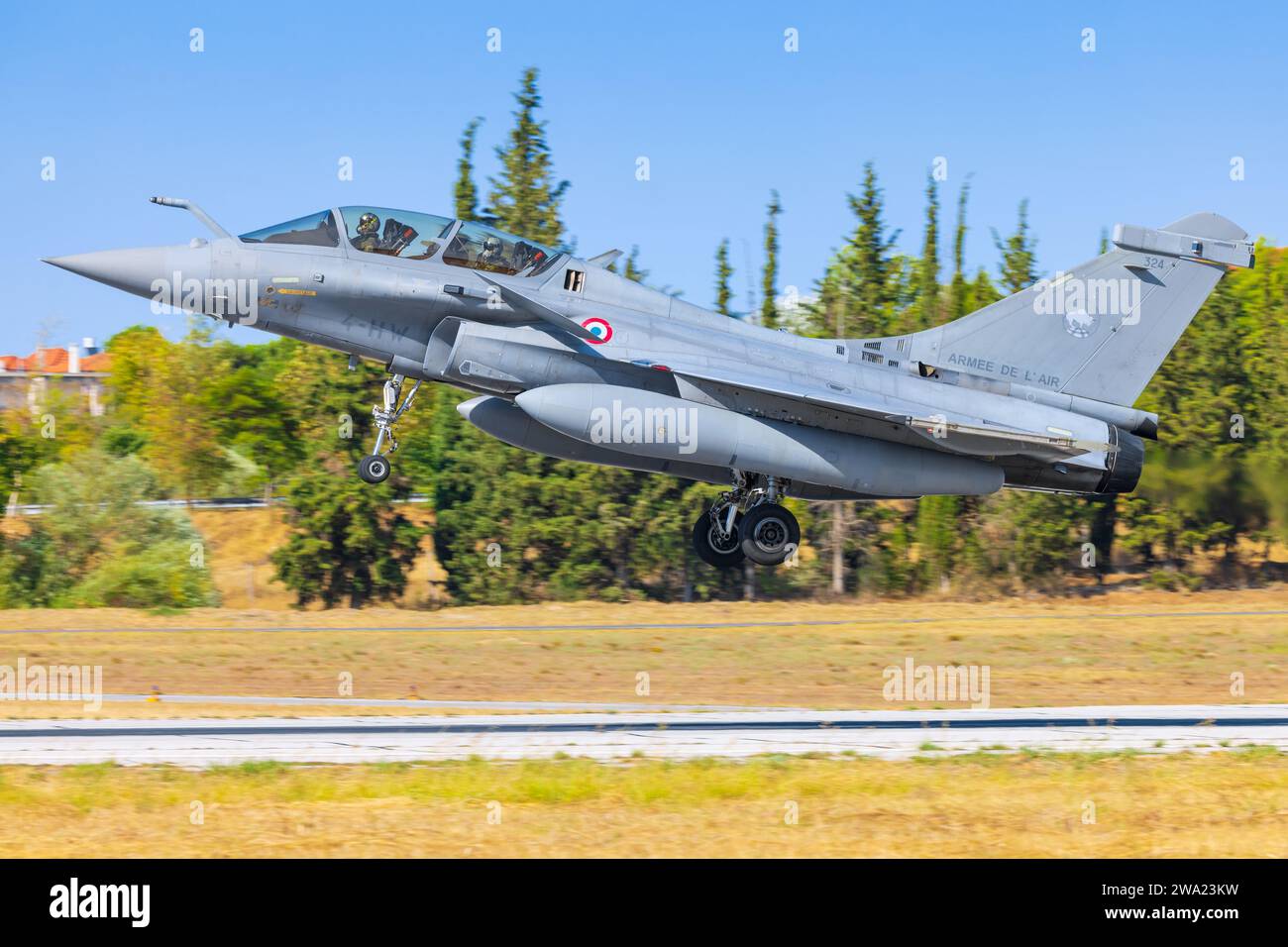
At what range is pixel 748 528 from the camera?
1867 cm

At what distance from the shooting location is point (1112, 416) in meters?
19.6

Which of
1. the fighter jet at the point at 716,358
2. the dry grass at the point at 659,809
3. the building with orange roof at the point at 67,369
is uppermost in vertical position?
the building with orange roof at the point at 67,369

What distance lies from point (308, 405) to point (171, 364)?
14244mm

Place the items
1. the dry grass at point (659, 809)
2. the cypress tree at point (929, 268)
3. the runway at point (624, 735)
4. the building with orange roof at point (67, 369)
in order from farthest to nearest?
1. the building with orange roof at point (67, 369)
2. the cypress tree at point (929, 268)
3. the runway at point (624, 735)
4. the dry grass at point (659, 809)

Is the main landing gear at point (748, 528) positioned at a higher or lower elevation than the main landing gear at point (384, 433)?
lower

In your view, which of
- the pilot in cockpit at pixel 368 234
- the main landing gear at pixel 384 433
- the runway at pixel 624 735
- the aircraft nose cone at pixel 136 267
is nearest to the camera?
the runway at pixel 624 735

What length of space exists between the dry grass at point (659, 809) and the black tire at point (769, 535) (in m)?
4.77

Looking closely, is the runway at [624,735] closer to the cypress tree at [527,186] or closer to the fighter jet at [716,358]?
the fighter jet at [716,358]

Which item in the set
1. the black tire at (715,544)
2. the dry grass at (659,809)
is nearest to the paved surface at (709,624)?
the black tire at (715,544)

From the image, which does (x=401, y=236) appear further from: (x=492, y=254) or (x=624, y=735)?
(x=624, y=735)

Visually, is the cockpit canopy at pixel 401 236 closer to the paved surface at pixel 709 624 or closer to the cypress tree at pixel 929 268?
the paved surface at pixel 709 624

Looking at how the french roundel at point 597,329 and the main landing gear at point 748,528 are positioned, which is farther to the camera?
the main landing gear at point 748,528

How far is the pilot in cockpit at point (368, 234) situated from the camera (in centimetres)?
1700

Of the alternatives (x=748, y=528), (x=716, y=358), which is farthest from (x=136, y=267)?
(x=748, y=528)
